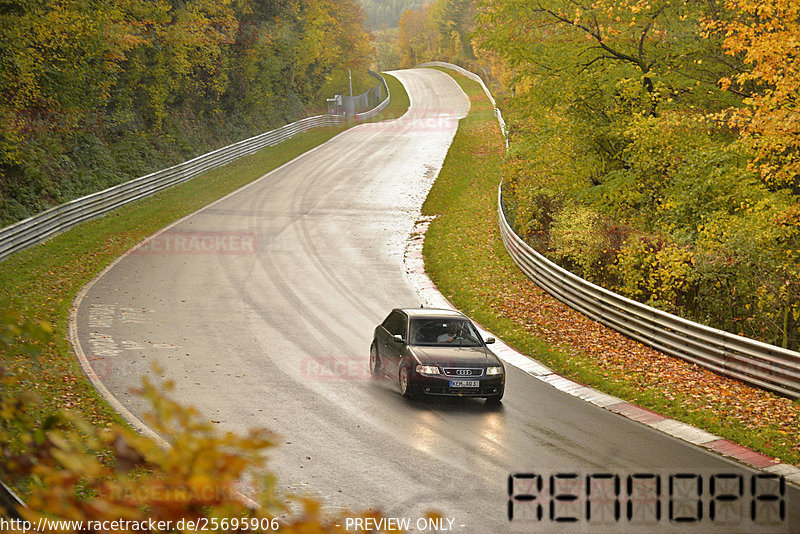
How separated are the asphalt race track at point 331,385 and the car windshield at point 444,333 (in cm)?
109

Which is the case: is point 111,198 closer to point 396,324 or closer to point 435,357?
point 396,324

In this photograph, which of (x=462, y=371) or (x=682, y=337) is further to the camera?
(x=682, y=337)

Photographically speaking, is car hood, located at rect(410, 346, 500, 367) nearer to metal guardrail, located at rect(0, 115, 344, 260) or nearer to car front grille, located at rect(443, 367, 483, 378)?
car front grille, located at rect(443, 367, 483, 378)

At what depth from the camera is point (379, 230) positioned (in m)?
29.6

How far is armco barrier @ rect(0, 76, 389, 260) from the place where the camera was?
23739 mm

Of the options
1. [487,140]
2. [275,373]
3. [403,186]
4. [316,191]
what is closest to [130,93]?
[316,191]

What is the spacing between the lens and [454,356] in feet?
43.8

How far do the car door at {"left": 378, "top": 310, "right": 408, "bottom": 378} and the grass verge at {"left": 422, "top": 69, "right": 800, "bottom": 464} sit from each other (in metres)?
3.53

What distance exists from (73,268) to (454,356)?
46.3ft

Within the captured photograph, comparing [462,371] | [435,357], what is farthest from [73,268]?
[462,371]

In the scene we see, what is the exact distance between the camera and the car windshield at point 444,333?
14.1 meters

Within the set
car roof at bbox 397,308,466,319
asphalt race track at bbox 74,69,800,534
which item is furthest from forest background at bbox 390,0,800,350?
car roof at bbox 397,308,466,319

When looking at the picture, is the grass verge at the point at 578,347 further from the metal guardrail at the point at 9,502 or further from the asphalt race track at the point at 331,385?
the metal guardrail at the point at 9,502

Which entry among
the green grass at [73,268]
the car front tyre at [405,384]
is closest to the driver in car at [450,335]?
the car front tyre at [405,384]
